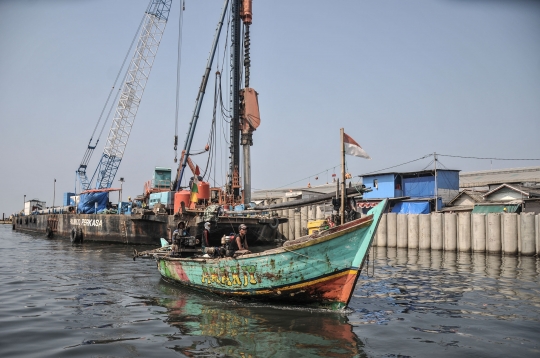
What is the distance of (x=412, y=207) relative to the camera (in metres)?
43.6

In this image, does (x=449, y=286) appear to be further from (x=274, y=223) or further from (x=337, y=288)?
(x=274, y=223)

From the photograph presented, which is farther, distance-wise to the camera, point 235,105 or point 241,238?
point 235,105

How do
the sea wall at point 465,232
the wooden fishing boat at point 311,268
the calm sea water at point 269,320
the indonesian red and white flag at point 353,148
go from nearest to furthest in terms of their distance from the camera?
the calm sea water at point 269,320, the wooden fishing boat at point 311,268, the indonesian red and white flag at point 353,148, the sea wall at point 465,232

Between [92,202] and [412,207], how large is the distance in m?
36.6

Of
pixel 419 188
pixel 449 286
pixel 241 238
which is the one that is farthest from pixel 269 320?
pixel 419 188

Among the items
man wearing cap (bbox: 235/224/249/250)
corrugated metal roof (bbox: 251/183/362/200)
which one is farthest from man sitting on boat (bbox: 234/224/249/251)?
corrugated metal roof (bbox: 251/183/362/200)

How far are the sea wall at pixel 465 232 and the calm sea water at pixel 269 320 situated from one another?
7.03 meters

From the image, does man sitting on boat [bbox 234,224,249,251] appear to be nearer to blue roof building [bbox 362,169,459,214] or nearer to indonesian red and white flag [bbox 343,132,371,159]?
indonesian red and white flag [bbox 343,132,371,159]

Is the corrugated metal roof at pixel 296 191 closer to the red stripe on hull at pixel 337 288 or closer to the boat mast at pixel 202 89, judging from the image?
the boat mast at pixel 202 89

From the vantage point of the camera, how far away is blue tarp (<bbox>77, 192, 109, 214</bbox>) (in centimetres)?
5291

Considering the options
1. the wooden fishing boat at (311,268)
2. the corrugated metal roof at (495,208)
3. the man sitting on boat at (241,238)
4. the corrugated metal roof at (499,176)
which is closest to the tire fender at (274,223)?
the corrugated metal roof at (495,208)

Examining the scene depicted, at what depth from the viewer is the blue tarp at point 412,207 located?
4275 cm

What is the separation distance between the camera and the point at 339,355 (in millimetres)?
9781

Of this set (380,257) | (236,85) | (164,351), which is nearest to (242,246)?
(164,351)
